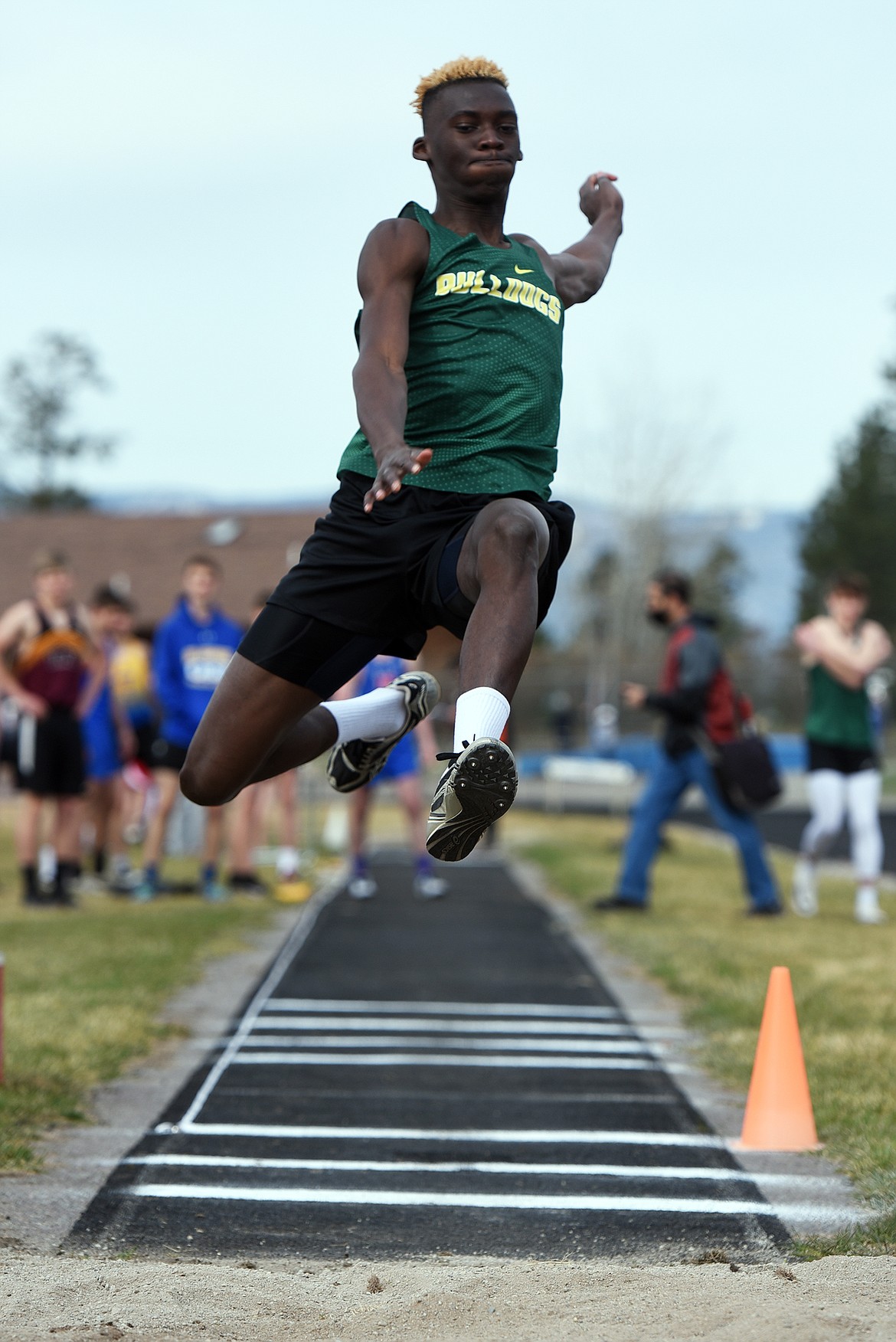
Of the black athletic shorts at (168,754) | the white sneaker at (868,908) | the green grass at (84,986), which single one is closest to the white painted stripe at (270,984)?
the green grass at (84,986)

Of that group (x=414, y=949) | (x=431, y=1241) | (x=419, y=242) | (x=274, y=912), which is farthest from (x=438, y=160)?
(x=274, y=912)

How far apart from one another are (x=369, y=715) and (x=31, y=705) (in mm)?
5819

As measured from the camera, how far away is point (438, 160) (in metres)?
4.13

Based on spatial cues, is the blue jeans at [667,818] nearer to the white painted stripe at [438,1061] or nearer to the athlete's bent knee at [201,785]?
the white painted stripe at [438,1061]

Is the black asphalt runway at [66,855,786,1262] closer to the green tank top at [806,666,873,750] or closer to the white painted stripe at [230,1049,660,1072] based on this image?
the white painted stripe at [230,1049,660,1072]

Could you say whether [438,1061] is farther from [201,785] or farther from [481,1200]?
[201,785]

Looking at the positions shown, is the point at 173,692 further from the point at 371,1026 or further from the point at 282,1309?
the point at 282,1309

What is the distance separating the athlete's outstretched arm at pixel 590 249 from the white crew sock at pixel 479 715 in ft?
4.75

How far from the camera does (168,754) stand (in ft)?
34.2

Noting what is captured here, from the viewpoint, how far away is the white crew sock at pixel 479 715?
11.5 feet

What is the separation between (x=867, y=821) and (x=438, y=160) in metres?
7.17

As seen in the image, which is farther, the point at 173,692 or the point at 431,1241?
the point at 173,692

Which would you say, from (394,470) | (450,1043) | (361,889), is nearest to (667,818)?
(361,889)

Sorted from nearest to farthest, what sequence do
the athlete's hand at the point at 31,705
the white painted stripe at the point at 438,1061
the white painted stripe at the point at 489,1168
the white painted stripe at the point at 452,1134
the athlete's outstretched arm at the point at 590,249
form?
the white painted stripe at the point at 489,1168 → the athlete's outstretched arm at the point at 590,249 → the white painted stripe at the point at 452,1134 → the white painted stripe at the point at 438,1061 → the athlete's hand at the point at 31,705
